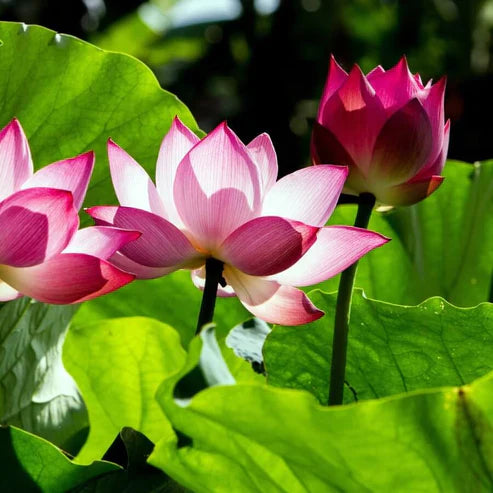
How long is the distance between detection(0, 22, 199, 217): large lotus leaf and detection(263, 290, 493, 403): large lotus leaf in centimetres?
19

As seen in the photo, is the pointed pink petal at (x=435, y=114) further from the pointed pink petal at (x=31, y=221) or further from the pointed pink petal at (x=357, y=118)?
the pointed pink petal at (x=31, y=221)

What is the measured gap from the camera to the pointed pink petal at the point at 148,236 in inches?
16.3

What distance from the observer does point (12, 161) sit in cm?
40

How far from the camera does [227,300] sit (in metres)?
0.80

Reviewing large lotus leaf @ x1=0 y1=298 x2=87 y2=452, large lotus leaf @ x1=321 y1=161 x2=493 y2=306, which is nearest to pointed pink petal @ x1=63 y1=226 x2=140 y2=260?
large lotus leaf @ x1=0 y1=298 x2=87 y2=452

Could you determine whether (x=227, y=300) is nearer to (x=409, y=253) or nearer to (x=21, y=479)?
(x=409, y=253)

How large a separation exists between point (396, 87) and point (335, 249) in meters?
0.10

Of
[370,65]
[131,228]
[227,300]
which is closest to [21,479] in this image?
[131,228]

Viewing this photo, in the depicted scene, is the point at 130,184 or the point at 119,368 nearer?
the point at 130,184

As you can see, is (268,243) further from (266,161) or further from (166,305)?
(166,305)

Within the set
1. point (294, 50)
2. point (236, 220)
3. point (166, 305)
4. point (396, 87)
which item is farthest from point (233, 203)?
point (294, 50)

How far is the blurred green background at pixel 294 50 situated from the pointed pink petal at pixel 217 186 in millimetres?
1855

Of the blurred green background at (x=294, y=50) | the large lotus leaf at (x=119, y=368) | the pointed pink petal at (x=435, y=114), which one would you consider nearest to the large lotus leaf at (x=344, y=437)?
the pointed pink petal at (x=435, y=114)

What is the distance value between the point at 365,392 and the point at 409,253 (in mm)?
328
